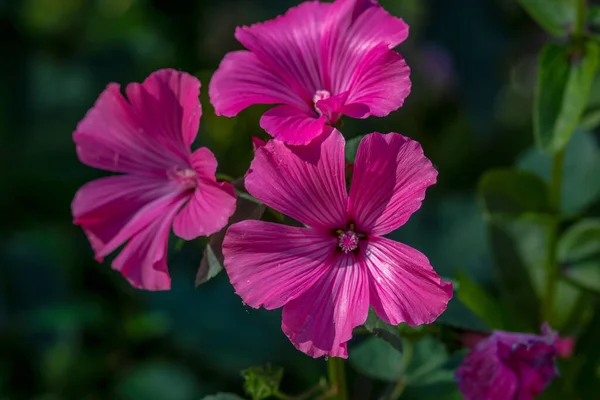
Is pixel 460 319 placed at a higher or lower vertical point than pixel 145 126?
lower

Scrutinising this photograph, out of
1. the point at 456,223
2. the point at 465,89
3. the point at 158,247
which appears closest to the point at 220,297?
the point at 456,223

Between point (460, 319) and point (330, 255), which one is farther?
point (460, 319)

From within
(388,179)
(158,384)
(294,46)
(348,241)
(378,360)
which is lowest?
(158,384)

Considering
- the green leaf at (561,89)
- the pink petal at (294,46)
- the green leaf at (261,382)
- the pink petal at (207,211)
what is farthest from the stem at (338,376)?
the green leaf at (561,89)

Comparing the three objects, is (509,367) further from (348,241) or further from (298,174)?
(298,174)

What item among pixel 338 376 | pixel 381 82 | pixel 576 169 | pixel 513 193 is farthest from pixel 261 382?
pixel 576 169

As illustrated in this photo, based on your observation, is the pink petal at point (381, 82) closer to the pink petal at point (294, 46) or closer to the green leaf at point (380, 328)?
the pink petal at point (294, 46)

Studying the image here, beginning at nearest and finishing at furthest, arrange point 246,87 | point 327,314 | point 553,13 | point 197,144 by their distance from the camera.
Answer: point 327,314, point 246,87, point 553,13, point 197,144
